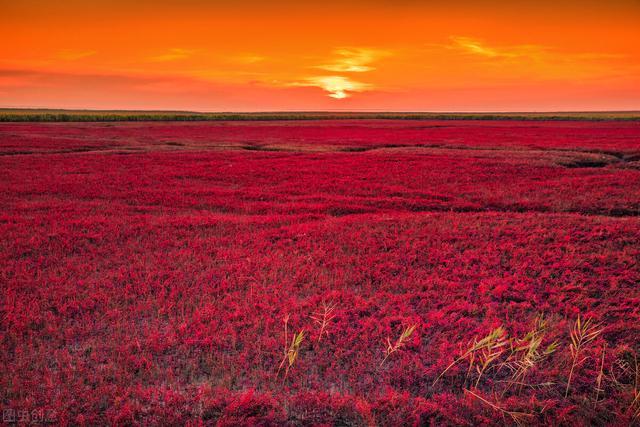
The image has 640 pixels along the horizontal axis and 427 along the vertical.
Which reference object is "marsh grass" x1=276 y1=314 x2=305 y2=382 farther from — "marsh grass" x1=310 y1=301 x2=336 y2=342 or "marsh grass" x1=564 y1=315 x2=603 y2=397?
"marsh grass" x1=564 y1=315 x2=603 y2=397

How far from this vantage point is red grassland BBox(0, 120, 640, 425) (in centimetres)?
496

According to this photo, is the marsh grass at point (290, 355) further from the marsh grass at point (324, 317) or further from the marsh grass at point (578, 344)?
the marsh grass at point (578, 344)

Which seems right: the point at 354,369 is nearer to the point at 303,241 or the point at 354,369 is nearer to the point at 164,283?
the point at 164,283

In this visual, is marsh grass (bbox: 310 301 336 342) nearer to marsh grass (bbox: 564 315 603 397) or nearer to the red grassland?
the red grassland

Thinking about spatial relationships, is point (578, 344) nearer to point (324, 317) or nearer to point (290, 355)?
point (324, 317)

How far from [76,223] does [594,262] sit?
1489 centimetres

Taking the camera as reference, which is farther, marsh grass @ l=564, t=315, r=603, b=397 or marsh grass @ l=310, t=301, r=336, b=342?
marsh grass @ l=310, t=301, r=336, b=342

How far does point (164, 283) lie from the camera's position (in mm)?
8312

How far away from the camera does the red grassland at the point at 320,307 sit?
4957 mm

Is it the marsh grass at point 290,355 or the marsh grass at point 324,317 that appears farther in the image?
the marsh grass at point 324,317

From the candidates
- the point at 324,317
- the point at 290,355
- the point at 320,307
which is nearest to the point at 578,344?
the point at 324,317

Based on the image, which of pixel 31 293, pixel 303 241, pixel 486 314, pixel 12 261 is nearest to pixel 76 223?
pixel 12 261

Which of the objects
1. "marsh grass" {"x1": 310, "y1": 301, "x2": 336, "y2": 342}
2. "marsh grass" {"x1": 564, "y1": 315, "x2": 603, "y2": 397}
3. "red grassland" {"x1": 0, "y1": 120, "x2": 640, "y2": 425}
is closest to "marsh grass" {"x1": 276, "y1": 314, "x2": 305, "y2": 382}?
"red grassland" {"x1": 0, "y1": 120, "x2": 640, "y2": 425}

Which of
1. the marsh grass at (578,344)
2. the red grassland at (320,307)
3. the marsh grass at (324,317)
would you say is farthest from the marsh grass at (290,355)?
the marsh grass at (578,344)
